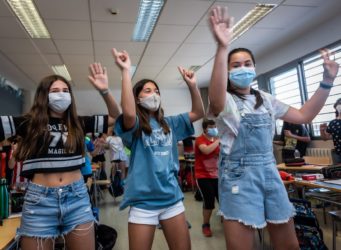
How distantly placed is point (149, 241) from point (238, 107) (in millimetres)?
830

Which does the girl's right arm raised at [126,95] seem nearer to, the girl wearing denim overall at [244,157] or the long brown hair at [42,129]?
the long brown hair at [42,129]

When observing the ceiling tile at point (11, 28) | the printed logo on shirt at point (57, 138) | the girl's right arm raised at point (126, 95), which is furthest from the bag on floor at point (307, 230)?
the ceiling tile at point (11, 28)

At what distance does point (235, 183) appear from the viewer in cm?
126

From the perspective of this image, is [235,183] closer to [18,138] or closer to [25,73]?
[18,138]

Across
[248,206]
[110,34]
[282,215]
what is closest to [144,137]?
[248,206]

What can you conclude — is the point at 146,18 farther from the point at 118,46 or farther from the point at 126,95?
the point at 126,95

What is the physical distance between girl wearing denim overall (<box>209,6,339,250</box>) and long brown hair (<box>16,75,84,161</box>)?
2.62 ft

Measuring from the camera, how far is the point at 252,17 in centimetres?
423

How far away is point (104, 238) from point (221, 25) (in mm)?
2416

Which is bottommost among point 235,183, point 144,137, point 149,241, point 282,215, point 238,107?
point 149,241

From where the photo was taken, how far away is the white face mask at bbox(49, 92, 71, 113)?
158 centimetres

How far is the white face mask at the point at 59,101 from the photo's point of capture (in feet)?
5.19

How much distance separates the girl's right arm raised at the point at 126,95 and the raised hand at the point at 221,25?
510mm

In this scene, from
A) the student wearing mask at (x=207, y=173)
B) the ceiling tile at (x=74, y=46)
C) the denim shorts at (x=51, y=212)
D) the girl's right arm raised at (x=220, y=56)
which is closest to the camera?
the girl's right arm raised at (x=220, y=56)
